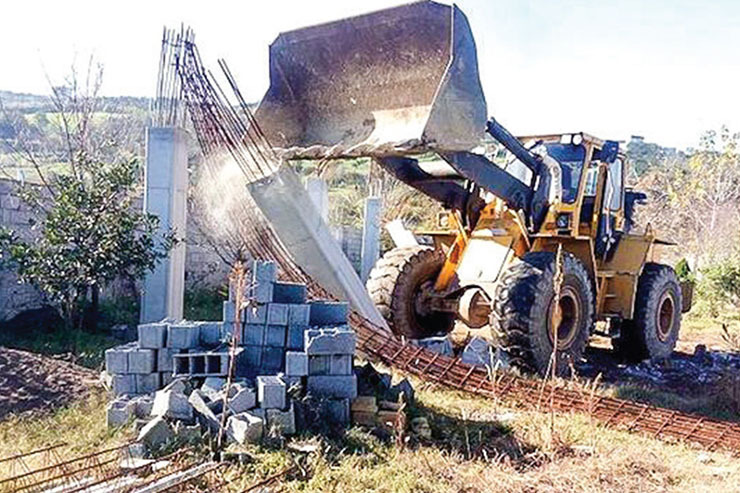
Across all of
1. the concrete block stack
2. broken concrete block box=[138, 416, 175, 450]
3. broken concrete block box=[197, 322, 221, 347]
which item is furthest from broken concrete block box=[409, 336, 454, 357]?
broken concrete block box=[138, 416, 175, 450]

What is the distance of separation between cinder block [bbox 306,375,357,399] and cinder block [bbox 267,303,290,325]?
499 mm

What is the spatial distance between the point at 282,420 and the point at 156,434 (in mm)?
709

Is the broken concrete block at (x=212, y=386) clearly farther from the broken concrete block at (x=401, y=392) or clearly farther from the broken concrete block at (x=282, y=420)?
the broken concrete block at (x=401, y=392)

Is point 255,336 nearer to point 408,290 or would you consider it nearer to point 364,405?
point 364,405

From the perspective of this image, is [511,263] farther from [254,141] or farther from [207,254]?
[207,254]

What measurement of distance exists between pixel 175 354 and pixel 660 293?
5973 millimetres

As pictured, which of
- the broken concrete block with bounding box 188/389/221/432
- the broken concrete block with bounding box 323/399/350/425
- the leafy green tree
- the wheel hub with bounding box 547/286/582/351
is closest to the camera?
the broken concrete block with bounding box 188/389/221/432

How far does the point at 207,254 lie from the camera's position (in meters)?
10.9

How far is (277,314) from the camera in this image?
509cm

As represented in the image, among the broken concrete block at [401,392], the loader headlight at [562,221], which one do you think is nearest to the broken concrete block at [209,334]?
the broken concrete block at [401,392]

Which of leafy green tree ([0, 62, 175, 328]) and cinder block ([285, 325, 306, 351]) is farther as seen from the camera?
leafy green tree ([0, 62, 175, 328])

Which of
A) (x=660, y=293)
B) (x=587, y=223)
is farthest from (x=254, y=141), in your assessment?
(x=660, y=293)

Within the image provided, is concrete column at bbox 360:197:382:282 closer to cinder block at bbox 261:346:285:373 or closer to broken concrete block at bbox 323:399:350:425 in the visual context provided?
cinder block at bbox 261:346:285:373

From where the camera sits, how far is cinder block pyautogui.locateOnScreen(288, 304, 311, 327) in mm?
5082
